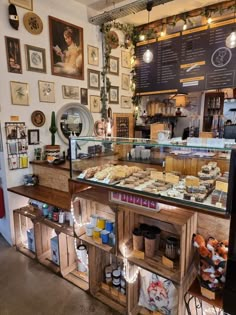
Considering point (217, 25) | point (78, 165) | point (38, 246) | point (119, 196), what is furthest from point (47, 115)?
point (217, 25)

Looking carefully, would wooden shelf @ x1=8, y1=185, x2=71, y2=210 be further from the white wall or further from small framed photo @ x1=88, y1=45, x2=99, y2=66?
small framed photo @ x1=88, y1=45, x2=99, y2=66

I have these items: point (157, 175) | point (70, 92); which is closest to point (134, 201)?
point (157, 175)

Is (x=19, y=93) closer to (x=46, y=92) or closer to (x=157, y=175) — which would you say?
(x=46, y=92)

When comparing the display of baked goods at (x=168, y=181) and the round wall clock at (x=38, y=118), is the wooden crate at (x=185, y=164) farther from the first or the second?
the round wall clock at (x=38, y=118)

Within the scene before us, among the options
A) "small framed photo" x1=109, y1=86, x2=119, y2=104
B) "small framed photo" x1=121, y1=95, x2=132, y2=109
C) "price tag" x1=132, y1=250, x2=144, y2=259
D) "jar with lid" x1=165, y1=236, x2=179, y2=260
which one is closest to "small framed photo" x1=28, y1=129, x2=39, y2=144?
"small framed photo" x1=109, y1=86, x2=119, y2=104

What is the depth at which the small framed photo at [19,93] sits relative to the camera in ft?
9.12

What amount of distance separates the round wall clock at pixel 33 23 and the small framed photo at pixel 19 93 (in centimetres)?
71

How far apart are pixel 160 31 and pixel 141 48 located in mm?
429

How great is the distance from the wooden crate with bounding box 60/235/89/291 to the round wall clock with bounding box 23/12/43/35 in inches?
103

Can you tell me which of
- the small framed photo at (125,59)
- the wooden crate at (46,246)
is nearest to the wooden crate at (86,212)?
the wooden crate at (46,246)

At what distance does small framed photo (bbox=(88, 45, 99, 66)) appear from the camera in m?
3.63

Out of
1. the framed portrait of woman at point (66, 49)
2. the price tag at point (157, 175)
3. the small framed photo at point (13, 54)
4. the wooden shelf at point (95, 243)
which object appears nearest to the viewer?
the price tag at point (157, 175)

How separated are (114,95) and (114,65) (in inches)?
20.8

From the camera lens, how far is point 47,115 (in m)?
3.18
